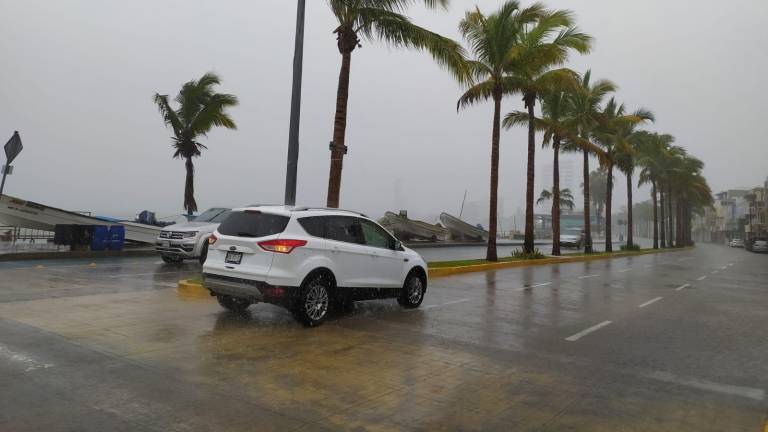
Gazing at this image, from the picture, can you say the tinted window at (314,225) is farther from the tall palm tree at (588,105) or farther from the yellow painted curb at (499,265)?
the tall palm tree at (588,105)

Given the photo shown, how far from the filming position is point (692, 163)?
62.3 meters

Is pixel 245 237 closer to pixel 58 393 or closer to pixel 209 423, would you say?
pixel 58 393

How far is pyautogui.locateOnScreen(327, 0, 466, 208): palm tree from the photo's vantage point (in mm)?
14266

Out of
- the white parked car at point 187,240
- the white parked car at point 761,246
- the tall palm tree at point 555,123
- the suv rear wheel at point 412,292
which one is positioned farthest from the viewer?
the white parked car at point 761,246

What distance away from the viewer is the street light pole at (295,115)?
12094 mm

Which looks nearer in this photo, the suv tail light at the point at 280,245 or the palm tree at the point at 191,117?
the suv tail light at the point at 280,245

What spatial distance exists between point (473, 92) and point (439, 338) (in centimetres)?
1770

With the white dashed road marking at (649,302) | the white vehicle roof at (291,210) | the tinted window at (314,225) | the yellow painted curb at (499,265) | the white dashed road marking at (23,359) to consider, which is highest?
the white vehicle roof at (291,210)

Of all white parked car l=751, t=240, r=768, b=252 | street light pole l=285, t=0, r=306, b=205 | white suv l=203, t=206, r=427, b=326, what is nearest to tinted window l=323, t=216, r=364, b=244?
white suv l=203, t=206, r=427, b=326

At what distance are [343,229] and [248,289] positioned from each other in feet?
6.02

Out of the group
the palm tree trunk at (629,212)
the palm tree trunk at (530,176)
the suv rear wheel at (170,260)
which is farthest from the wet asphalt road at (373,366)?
the palm tree trunk at (629,212)

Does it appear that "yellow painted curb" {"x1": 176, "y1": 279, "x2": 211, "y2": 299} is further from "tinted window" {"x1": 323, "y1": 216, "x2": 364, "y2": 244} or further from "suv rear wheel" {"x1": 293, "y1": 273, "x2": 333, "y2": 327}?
"tinted window" {"x1": 323, "y1": 216, "x2": 364, "y2": 244}

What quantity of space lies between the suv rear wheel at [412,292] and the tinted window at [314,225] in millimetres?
2411

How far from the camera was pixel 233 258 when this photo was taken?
7.61 meters
